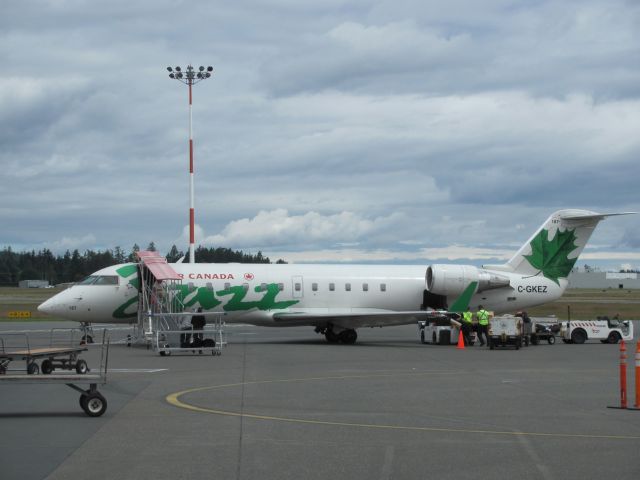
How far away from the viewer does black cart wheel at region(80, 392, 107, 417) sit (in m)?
13.8

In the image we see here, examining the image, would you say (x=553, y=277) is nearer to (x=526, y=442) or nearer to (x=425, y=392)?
(x=425, y=392)

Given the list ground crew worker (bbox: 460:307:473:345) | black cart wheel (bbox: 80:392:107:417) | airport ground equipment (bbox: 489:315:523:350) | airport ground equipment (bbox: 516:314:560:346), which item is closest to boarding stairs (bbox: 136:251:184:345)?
ground crew worker (bbox: 460:307:473:345)

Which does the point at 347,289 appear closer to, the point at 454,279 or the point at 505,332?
the point at 454,279

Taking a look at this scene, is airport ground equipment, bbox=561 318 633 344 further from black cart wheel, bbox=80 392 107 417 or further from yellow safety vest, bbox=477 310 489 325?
black cart wheel, bbox=80 392 107 417

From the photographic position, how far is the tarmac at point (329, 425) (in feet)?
32.3

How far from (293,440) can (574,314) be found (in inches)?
2208

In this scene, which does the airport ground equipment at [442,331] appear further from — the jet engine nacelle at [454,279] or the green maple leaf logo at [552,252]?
the green maple leaf logo at [552,252]

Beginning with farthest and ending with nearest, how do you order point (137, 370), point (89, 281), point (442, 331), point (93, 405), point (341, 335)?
point (341, 335)
point (442, 331)
point (89, 281)
point (137, 370)
point (93, 405)

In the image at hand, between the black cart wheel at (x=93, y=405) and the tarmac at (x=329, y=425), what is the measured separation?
144 mm

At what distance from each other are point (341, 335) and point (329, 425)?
23295mm

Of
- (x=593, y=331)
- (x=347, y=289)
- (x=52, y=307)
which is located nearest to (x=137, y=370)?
(x=52, y=307)

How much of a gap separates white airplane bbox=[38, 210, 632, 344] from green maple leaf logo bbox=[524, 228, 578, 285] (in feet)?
0.15

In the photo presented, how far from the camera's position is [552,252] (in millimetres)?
38719

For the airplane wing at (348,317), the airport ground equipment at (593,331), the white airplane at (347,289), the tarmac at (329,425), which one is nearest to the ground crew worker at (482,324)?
the airplane wing at (348,317)
